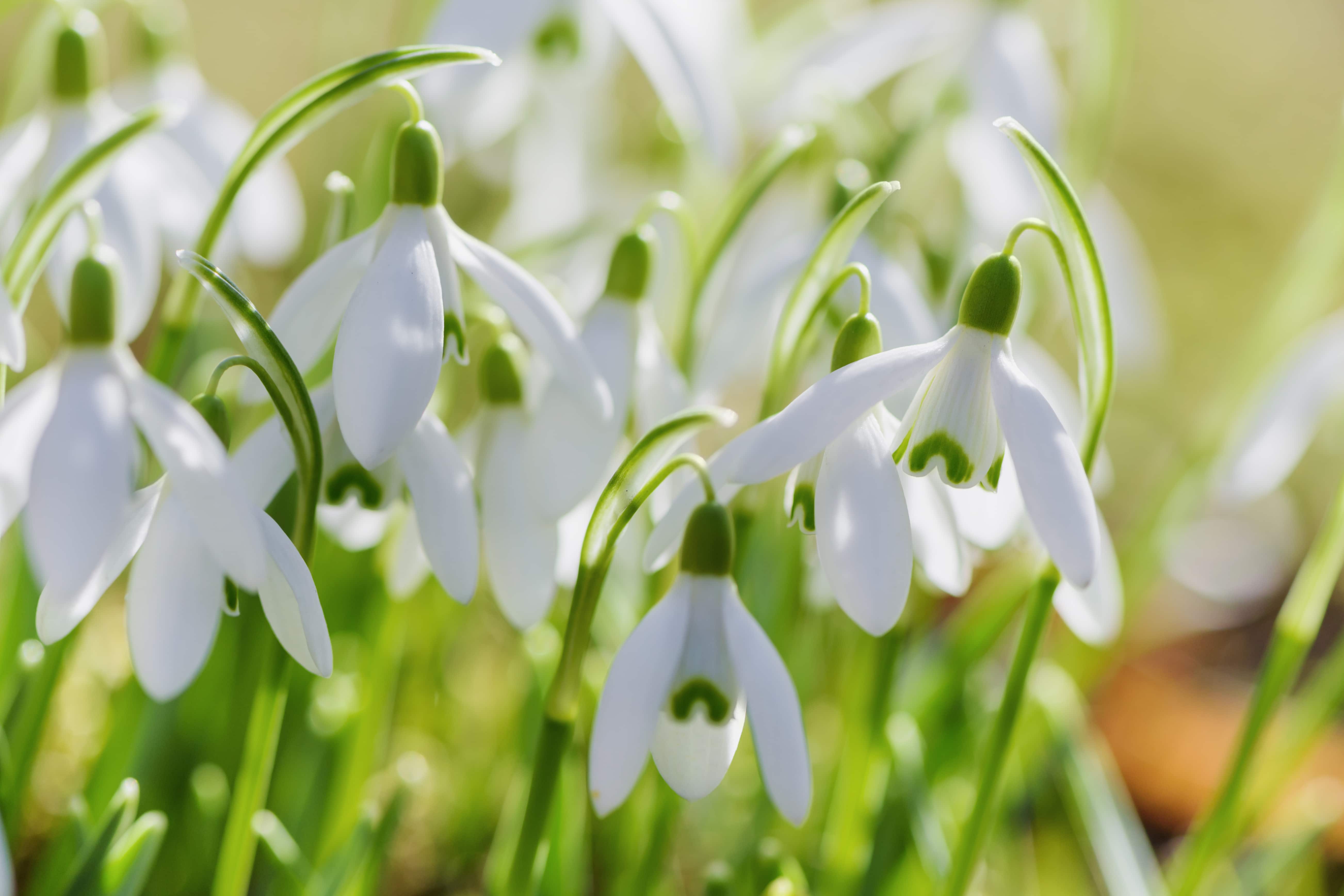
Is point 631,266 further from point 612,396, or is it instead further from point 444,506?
point 444,506

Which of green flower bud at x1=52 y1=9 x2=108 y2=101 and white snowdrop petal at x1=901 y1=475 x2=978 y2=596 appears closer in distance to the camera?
white snowdrop petal at x1=901 y1=475 x2=978 y2=596

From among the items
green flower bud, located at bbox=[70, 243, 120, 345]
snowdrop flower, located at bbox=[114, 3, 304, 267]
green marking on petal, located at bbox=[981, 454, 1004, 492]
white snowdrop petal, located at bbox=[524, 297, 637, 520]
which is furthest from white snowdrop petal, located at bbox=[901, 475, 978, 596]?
snowdrop flower, located at bbox=[114, 3, 304, 267]

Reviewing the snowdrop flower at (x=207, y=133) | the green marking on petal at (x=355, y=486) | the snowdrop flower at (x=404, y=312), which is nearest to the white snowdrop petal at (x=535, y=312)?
the snowdrop flower at (x=404, y=312)

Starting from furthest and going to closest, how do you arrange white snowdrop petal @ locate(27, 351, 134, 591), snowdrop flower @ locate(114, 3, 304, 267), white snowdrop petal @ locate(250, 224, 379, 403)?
snowdrop flower @ locate(114, 3, 304, 267) → white snowdrop petal @ locate(250, 224, 379, 403) → white snowdrop petal @ locate(27, 351, 134, 591)

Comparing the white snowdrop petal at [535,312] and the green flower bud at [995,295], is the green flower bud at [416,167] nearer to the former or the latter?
the white snowdrop petal at [535,312]

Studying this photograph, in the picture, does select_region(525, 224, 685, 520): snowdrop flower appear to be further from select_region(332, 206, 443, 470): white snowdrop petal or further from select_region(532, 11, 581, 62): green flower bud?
select_region(532, 11, 581, 62): green flower bud

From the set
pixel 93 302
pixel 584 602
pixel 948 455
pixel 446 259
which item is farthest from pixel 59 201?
pixel 948 455
